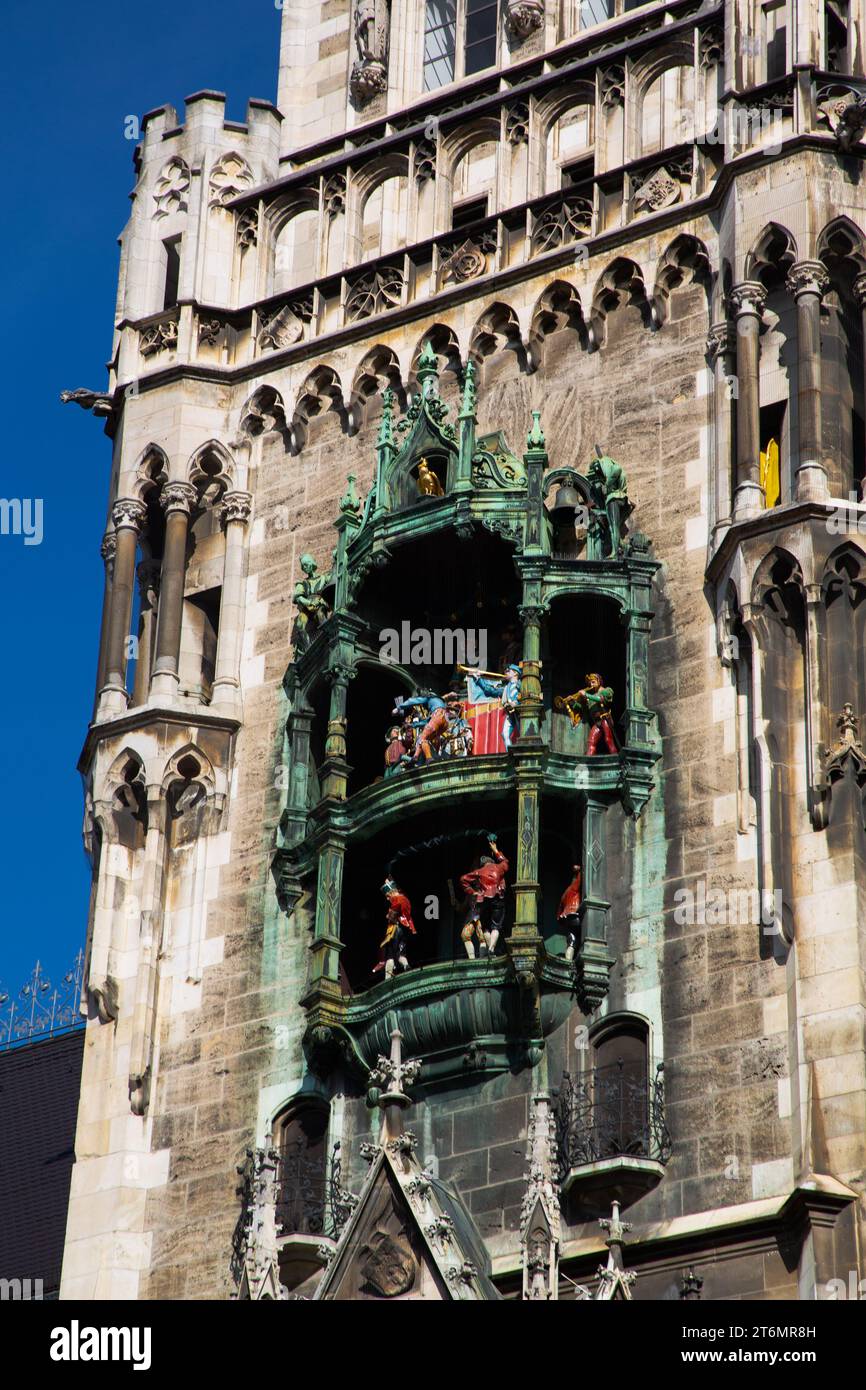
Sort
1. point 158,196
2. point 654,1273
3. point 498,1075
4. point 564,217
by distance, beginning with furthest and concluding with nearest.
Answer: point 158,196, point 564,217, point 498,1075, point 654,1273

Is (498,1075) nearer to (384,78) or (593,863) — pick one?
(593,863)

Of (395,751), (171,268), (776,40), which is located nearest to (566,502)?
(395,751)

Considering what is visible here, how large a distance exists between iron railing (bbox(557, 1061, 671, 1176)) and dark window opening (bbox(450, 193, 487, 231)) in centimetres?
1014

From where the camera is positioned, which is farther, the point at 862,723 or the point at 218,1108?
the point at 218,1108

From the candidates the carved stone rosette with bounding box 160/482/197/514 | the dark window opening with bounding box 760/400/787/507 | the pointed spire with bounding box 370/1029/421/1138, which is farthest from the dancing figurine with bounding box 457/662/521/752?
the carved stone rosette with bounding box 160/482/197/514

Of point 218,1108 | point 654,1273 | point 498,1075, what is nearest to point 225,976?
point 218,1108

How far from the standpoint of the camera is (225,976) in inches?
1308

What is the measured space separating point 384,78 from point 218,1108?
12183 millimetres

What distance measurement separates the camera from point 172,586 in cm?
3531

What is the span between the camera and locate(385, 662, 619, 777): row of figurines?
3253 centimetres

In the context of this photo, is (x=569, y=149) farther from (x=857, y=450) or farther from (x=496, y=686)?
(x=496, y=686)

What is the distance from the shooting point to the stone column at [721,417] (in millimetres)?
32531

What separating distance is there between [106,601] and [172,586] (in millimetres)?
864

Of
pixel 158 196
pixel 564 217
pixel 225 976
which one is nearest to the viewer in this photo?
pixel 225 976
